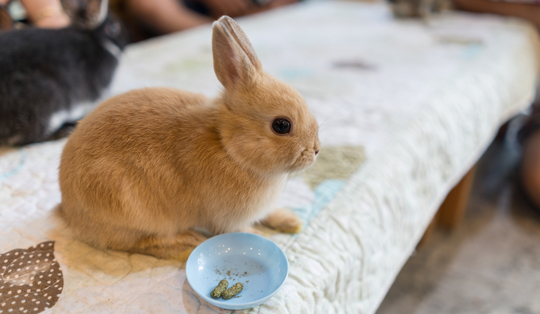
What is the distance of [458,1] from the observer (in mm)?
2443

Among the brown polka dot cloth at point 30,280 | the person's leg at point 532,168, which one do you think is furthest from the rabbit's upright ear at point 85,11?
the person's leg at point 532,168

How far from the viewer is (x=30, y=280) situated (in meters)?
0.60

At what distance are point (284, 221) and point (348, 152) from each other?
0.35 meters

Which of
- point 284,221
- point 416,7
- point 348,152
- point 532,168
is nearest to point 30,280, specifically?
point 284,221

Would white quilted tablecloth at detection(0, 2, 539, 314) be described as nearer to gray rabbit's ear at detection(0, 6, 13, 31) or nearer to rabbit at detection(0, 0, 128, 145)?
rabbit at detection(0, 0, 128, 145)

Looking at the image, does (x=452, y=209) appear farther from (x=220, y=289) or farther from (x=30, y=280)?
(x=30, y=280)

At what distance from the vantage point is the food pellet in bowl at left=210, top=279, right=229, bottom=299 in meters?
0.55

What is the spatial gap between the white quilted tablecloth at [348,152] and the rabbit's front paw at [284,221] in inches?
0.8

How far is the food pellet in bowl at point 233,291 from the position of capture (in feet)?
1.79

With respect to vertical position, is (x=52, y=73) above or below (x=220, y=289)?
above

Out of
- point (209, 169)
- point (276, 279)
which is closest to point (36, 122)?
point (209, 169)

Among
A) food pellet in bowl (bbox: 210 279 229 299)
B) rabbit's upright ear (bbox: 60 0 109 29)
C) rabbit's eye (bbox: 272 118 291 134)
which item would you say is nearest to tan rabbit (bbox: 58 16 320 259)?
rabbit's eye (bbox: 272 118 291 134)

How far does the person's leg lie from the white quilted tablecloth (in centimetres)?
19

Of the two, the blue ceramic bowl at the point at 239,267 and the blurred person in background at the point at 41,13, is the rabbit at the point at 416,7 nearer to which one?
the blurred person in background at the point at 41,13
